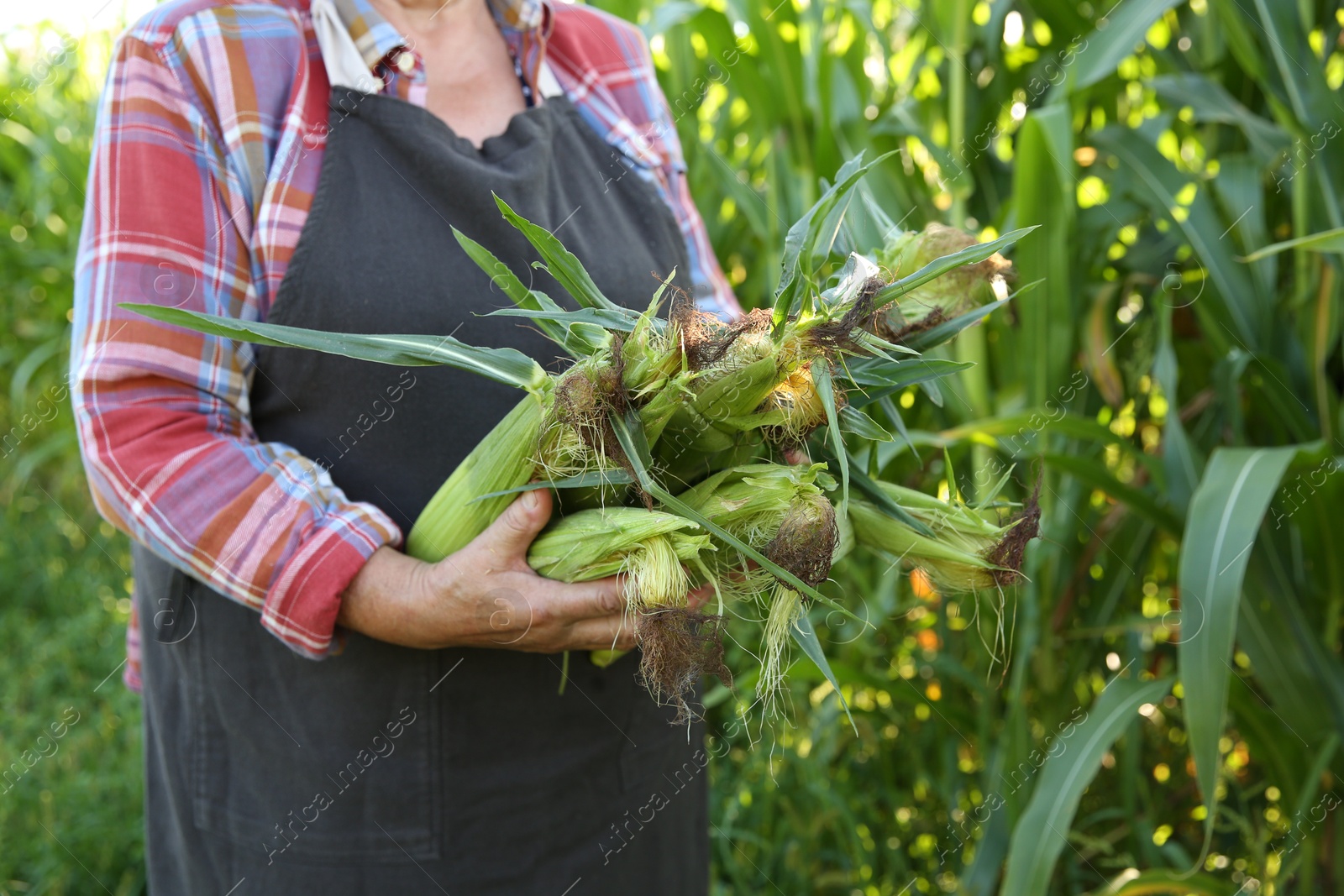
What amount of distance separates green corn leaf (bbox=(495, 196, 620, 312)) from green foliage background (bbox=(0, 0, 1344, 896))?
24cm

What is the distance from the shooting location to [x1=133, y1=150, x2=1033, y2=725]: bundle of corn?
58 centimetres

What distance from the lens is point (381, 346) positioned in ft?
2.00

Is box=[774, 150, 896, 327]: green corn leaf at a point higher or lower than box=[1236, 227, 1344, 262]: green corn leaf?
higher

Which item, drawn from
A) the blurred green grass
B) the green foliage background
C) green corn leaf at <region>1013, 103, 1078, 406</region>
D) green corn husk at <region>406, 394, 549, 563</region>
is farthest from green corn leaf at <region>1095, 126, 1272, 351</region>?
the blurred green grass

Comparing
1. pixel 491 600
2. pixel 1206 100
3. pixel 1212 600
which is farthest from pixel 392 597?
pixel 1206 100

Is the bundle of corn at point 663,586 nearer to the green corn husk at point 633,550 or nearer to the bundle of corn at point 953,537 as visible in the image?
the green corn husk at point 633,550

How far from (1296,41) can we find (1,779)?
2255mm

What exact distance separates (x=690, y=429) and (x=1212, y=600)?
574mm

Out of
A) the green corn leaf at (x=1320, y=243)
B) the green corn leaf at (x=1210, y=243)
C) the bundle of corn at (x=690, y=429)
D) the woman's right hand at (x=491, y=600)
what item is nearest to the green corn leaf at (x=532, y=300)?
the bundle of corn at (x=690, y=429)

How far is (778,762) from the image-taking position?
152 cm

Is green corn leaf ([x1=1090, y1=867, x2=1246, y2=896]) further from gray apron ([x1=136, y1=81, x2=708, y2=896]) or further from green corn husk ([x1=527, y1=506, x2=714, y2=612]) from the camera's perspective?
green corn husk ([x1=527, y1=506, x2=714, y2=612])

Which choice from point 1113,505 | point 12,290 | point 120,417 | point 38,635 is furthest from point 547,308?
point 12,290

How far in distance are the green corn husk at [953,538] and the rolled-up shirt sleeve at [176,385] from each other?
374mm

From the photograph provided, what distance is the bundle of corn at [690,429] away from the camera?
1.89ft
